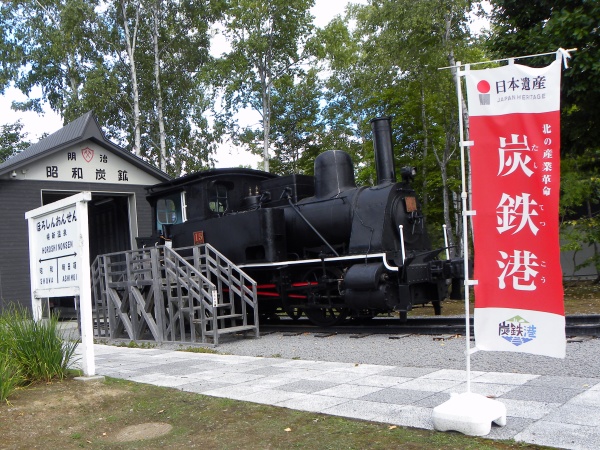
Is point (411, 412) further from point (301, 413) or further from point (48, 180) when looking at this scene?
point (48, 180)

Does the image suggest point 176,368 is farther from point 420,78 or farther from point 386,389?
point 420,78

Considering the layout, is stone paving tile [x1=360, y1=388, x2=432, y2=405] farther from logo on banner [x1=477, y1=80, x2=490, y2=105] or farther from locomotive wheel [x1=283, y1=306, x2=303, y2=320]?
locomotive wheel [x1=283, y1=306, x2=303, y2=320]

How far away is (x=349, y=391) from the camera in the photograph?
18.7 feet

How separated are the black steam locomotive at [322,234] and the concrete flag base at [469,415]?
5168mm

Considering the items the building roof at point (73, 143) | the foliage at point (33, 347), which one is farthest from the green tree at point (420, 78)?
the foliage at point (33, 347)

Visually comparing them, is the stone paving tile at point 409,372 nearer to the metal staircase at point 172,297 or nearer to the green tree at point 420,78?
the metal staircase at point 172,297

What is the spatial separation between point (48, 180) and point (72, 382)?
11605 millimetres

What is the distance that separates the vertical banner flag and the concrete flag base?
412 mm

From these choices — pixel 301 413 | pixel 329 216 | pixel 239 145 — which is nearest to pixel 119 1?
pixel 239 145

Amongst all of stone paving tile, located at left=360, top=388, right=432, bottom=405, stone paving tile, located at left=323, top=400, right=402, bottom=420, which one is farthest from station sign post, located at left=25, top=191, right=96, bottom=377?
stone paving tile, located at left=360, top=388, right=432, bottom=405

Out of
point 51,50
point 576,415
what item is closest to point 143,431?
point 576,415

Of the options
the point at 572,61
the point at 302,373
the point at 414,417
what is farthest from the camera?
the point at 572,61

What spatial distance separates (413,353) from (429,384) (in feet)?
6.46

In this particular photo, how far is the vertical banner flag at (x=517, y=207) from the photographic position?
4.06m
